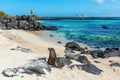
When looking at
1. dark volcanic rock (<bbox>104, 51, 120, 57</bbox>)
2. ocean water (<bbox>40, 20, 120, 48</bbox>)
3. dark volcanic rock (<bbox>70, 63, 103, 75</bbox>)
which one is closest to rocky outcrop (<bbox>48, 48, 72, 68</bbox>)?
dark volcanic rock (<bbox>70, 63, 103, 75</bbox>)

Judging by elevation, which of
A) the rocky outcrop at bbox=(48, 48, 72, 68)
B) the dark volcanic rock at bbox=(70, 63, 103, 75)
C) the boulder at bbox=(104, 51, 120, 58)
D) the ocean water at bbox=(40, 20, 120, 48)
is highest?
the rocky outcrop at bbox=(48, 48, 72, 68)

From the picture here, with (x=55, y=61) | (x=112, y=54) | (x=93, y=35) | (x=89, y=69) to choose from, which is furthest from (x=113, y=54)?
(x=93, y=35)

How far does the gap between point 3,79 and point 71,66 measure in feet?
16.4

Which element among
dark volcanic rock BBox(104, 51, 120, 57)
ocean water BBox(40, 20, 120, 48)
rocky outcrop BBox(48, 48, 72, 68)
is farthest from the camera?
ocean water BBox(40, 20, 120, 48)

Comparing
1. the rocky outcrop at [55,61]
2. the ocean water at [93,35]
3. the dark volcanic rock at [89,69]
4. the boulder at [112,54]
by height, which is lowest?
the ocean water at [93,35]

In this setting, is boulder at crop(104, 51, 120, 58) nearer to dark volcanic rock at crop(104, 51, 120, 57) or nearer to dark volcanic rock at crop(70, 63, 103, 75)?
dark volcanic rock at crop(104, 51, 120, 57)

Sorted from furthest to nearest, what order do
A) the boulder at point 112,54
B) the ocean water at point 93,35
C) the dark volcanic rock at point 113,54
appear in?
the ocean water at point 93,35, the dark volcanic rock at point 113,54, the boulder at point 112,54

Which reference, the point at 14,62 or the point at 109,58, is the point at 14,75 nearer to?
the point at 14,62

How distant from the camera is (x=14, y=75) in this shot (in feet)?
48.1

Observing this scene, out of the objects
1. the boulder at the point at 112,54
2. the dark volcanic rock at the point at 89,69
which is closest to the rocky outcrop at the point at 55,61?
the dark volcanic rock at the point at 89,69

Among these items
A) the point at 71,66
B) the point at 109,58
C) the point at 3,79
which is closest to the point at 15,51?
the point at 71,66

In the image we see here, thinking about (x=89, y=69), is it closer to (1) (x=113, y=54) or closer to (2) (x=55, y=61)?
(2) (x=55, y=61)

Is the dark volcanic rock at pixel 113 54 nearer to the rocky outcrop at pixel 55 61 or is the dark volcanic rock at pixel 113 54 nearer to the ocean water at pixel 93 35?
the rocky outcrop at pixel 55 61

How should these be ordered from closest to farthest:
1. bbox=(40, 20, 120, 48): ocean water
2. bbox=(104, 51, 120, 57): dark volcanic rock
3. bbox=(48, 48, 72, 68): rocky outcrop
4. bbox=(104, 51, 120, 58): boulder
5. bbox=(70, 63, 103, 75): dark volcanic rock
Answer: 1. bbox=(70, 63, 103, 75): dark volcanic rock
2. bbox=(48, 48, 72, 68): rocky outcrop
3. bbox=(104, 51, 120, 58): boulder
4. bbox=(104, 51, 120, 57): dark volcanic rock
5. bbox=(40, 20, 120, 48): ocean water
